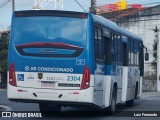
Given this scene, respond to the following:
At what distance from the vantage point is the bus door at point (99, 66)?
1677cm

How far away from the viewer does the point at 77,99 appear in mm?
16109

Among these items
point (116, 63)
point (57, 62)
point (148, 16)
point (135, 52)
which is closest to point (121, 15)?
point (148, 16)

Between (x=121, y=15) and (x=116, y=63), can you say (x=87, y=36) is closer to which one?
(x=116, y=63)

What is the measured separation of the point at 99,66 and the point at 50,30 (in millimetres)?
1996

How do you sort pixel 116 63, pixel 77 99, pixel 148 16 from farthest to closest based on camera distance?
pixel 148 16 < pixel 116 63 < pixel 77 99

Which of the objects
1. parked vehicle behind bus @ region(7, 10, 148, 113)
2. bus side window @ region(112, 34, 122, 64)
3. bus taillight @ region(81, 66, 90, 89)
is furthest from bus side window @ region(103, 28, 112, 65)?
bus taillight @ region(81, 66, 90, 89)

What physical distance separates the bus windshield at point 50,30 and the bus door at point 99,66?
2.33ft

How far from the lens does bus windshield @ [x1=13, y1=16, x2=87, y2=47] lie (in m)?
16.5

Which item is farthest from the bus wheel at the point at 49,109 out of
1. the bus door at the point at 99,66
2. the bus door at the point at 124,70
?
the bus door at the point at 124,70

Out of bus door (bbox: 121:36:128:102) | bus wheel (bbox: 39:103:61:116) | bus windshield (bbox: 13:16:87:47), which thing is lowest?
bus wheel (bbox: 39:103:61:116)

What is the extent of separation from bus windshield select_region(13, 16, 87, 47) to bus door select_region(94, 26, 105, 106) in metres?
0.71

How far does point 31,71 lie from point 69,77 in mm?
1210

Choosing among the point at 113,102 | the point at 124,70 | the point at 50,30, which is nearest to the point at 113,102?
the point at 113,102

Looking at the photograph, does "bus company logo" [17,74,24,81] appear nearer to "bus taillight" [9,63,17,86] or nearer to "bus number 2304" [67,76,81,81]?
"bus taillight" [9,63,17,86]
